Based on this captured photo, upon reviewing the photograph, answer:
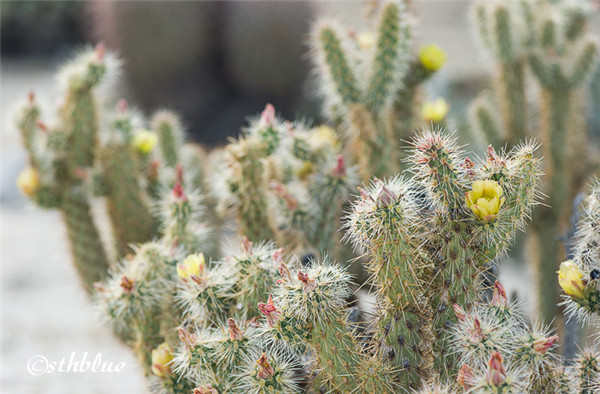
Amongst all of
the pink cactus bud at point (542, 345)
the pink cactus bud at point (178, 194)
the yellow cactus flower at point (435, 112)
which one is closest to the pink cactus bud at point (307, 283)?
the pink cactus bud at point (542, 345)

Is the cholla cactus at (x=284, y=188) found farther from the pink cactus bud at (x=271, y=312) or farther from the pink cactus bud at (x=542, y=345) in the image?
the pink cactus bud at (x=542, y=345)

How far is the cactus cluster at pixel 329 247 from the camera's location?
1764 mm

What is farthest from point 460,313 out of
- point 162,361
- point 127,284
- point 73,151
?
point 73,151

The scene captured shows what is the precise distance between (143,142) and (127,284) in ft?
3.19

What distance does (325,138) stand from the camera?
288 centimetres

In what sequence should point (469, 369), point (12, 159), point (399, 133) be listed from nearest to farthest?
point (469, 369), point (399, 133), point (12, 159)

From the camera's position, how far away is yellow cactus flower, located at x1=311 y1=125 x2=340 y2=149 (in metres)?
2.78

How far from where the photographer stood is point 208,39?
8.87 metres

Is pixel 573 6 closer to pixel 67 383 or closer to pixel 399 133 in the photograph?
pixel 399 133

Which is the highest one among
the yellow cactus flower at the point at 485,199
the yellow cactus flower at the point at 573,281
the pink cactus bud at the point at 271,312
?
the yellow cactus flower at the point at 485,199

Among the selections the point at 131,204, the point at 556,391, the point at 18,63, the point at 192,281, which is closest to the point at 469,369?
the point at 556,391

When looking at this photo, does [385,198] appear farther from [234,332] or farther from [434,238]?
[234,332]

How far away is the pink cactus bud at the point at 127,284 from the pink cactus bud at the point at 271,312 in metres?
0.62

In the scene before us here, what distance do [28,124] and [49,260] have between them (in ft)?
8.97
